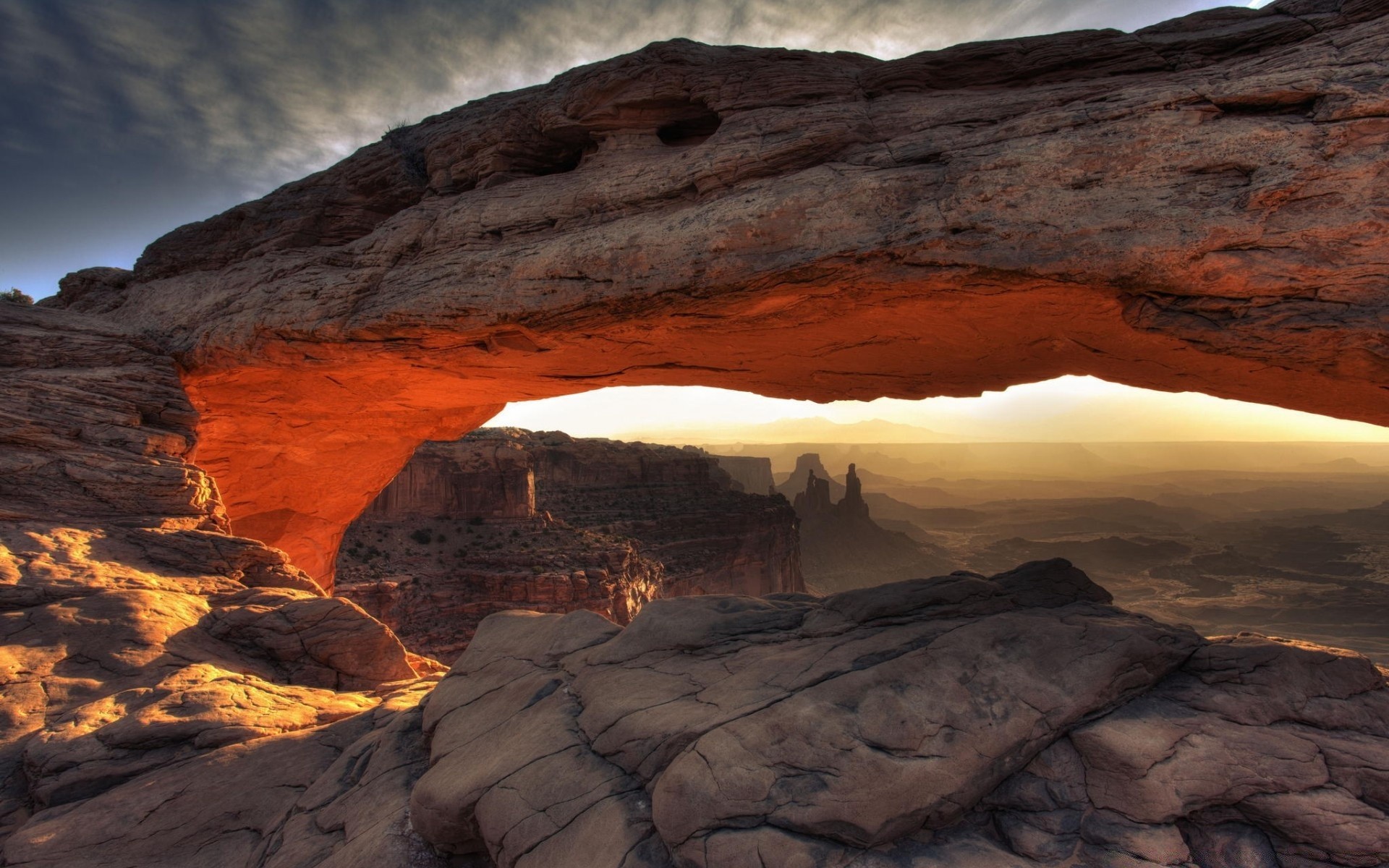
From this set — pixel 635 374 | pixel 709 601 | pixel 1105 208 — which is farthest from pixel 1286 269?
pixel 635 374

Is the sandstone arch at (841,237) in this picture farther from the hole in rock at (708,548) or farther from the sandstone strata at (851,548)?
the sandstone strata at (851,548)

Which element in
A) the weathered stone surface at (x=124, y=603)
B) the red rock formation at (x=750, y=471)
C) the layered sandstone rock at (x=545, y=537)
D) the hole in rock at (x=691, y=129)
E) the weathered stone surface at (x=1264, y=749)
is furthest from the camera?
the red rock formation at (x=750, y=471)

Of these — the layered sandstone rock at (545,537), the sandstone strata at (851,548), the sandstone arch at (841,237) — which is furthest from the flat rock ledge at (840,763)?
the sandstone strata at (851,548)

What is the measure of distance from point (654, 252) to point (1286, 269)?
6.32 metres

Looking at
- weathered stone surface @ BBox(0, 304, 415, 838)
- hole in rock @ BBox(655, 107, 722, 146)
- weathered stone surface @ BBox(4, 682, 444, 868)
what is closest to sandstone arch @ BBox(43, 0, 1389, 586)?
hole in rock @ BBox(655, 107, 722, 146)

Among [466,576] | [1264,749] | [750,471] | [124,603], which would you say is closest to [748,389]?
[1264,749]

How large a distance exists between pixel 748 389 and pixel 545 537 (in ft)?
93.2

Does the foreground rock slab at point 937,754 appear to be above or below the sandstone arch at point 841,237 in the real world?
below

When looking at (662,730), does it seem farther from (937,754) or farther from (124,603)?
(124,603)

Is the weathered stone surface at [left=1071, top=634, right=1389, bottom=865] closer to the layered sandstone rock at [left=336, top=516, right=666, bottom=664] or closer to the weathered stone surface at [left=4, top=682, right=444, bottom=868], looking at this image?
the weathered stone surface at [left=4, top=682, right=444, bottom=868]

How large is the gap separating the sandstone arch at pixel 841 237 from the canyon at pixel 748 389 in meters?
0.05

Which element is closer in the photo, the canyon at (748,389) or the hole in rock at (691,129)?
the canyon at (748,389)

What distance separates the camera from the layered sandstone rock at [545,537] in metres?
30.7

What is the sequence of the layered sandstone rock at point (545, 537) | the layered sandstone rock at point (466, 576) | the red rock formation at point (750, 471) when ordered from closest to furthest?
the layered sandstone rock at point (466, 576), the layered sandstone rock at point (545, 537), the red rock formation at point (750, 471)
